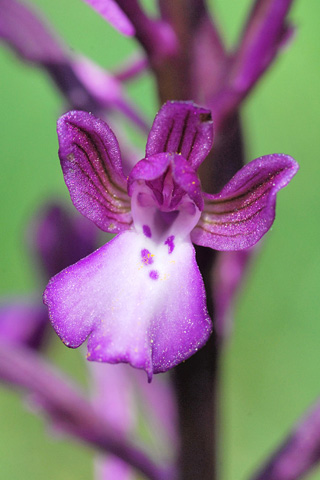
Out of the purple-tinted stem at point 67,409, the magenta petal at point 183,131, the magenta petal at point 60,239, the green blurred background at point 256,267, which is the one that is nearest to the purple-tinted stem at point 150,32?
the magenta petal at point 183,131

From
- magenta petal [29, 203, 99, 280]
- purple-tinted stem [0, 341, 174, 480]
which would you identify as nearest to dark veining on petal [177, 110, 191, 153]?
purple-tinted stem [0, 341, 174, 480]

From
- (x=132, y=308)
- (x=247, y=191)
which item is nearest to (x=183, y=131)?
(x=247, y=191)

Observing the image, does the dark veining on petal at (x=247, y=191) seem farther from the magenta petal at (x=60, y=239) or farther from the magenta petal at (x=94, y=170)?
the magenta petal at (x=60, y=239)

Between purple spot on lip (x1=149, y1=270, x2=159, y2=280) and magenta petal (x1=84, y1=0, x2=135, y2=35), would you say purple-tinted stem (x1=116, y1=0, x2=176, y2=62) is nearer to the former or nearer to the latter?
magenta petal (x1=84, y1=0, x2=135, y2=35)

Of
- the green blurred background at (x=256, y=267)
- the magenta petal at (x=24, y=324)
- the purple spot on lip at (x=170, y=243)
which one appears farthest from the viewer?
the green blurred background at (x=256, y=267)

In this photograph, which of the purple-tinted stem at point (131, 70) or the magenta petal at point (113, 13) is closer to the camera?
the magenta petal at point (113, 13)
